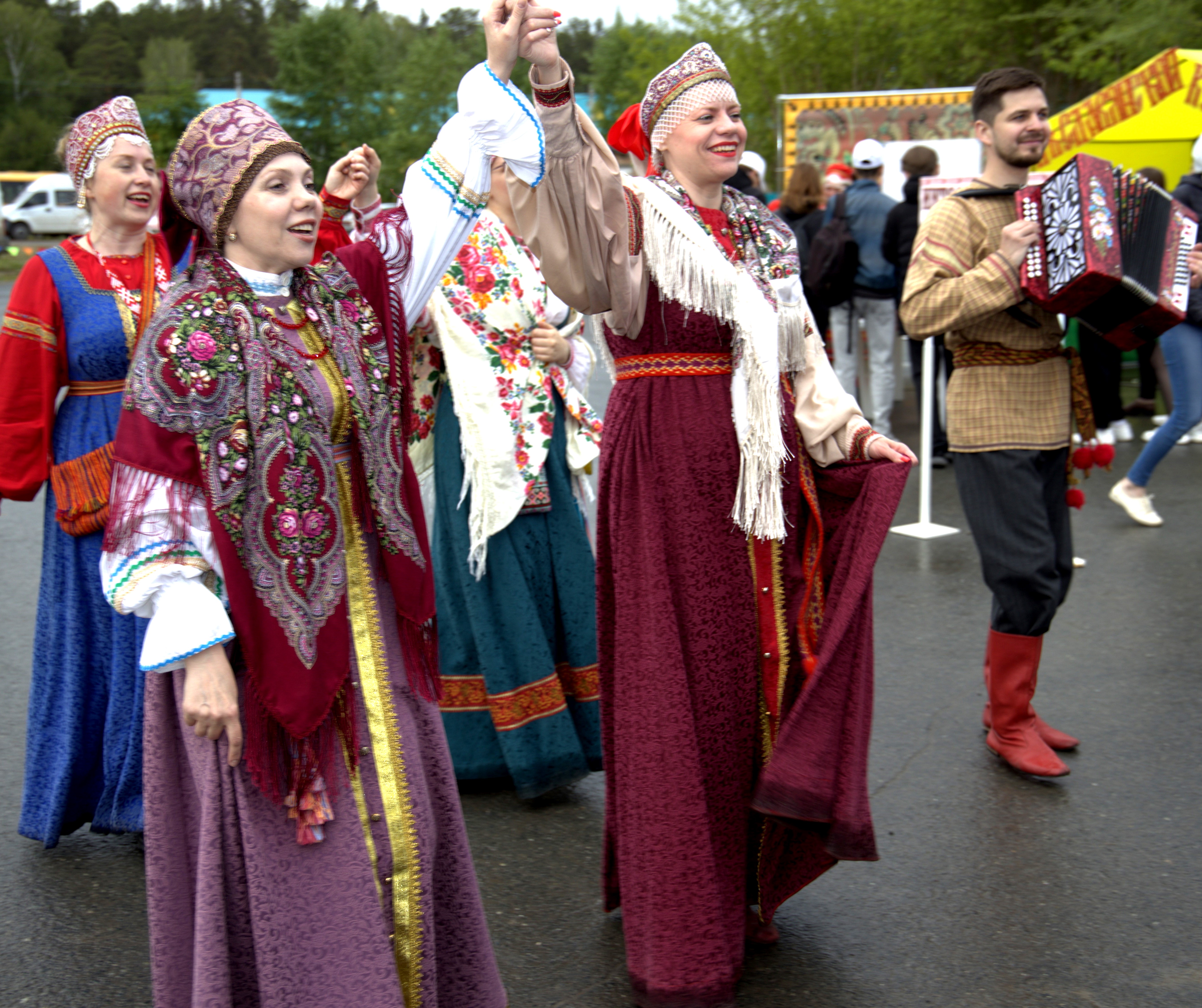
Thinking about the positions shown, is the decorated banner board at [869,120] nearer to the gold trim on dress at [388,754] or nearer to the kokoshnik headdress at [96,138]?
the kokoshnik headdress at [96,138]

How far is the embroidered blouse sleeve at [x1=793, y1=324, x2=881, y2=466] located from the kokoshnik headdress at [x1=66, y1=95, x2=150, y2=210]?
207 cm

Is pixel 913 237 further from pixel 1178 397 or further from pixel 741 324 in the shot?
pixel 741 324

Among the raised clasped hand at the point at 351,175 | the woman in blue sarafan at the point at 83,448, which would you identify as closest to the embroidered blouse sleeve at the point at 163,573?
A: the raised clasped hand at the point at 351,175

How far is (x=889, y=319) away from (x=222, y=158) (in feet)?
25.0

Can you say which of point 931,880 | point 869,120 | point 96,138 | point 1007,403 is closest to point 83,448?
point 96,138

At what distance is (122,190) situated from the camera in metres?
3.56

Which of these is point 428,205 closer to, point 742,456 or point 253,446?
point 253,446

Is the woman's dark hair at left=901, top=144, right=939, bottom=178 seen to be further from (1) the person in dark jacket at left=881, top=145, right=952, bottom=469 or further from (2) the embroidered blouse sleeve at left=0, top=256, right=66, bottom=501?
(2) the embroidered blouse sleeve at left=0, top=256, right=66, bottom=501

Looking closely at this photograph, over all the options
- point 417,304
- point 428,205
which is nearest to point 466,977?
point 417,304

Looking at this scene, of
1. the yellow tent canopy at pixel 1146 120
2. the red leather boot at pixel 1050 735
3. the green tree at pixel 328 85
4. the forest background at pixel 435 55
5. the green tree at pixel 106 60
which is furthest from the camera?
the green tree at pixel 106 60

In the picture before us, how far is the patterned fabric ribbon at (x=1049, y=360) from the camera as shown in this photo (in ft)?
12.6

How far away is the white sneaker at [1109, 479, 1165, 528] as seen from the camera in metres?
7.02

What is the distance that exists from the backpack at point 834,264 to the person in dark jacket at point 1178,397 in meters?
2.26

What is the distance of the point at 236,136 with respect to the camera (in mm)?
2127
